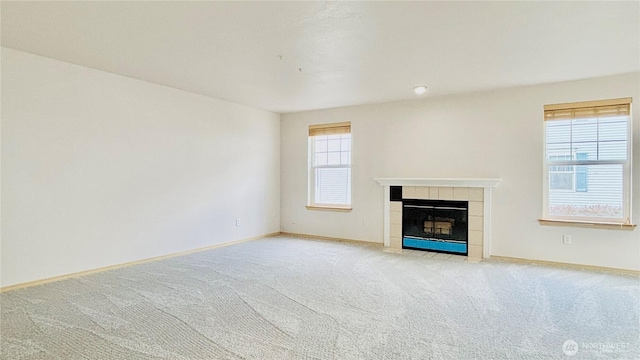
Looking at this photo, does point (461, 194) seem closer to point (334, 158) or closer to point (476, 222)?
point (476, 222)

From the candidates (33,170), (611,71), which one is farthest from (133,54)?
(611,71)

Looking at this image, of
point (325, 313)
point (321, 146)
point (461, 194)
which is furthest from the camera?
A: point (321, 146)

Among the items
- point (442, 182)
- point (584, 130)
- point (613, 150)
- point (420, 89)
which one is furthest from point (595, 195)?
point (420, 89)

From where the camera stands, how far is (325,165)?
6.58 m

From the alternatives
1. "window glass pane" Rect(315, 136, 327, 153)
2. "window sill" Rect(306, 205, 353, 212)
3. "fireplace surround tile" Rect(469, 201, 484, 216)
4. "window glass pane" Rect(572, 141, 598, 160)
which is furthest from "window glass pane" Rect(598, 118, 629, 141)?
"window glass pane" Rect(315, 136, 327, 153)

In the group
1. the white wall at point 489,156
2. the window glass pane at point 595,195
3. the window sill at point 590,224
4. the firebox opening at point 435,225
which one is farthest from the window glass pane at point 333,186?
the window glass pane at point 595,195

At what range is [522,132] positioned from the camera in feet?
15.9

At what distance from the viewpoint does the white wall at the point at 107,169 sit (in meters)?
3.61

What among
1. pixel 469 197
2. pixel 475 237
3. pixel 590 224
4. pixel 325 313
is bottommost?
pixel 325 313

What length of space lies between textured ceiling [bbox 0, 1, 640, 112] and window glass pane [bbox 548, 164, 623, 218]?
115cm

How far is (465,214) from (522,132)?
1.32m

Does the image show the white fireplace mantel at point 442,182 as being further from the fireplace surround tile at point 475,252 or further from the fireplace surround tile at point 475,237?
the fireplace surround tile at point 475,252

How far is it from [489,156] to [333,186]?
2580 millimetres

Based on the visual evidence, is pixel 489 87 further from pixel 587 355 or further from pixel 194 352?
pixel 194 352
